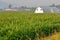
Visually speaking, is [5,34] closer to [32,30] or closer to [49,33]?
[32,30]

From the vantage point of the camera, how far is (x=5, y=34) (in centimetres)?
1188

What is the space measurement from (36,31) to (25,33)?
2.66ft

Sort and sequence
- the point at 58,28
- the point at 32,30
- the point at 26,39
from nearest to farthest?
the point at 26,39, the point at 32,30, the point at 58,28

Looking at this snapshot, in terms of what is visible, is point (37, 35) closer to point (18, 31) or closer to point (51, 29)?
point (18, 31)

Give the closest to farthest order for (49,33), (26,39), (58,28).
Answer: (26,39) < (49,33) < (58,28)

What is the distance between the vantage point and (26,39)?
1055cm

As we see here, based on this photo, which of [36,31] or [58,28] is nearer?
[36,31]

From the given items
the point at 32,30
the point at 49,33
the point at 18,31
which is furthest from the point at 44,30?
the point at 18,31

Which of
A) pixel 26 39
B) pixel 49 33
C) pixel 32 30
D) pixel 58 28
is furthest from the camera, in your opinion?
pixel 58 28

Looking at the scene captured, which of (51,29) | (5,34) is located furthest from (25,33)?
(51,29)

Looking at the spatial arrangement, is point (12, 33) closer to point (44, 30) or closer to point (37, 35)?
point (37, 35)

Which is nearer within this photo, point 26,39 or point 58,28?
point 26,39

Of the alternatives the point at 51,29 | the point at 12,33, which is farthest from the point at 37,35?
the point at 51,29

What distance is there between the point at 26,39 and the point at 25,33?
57cm
